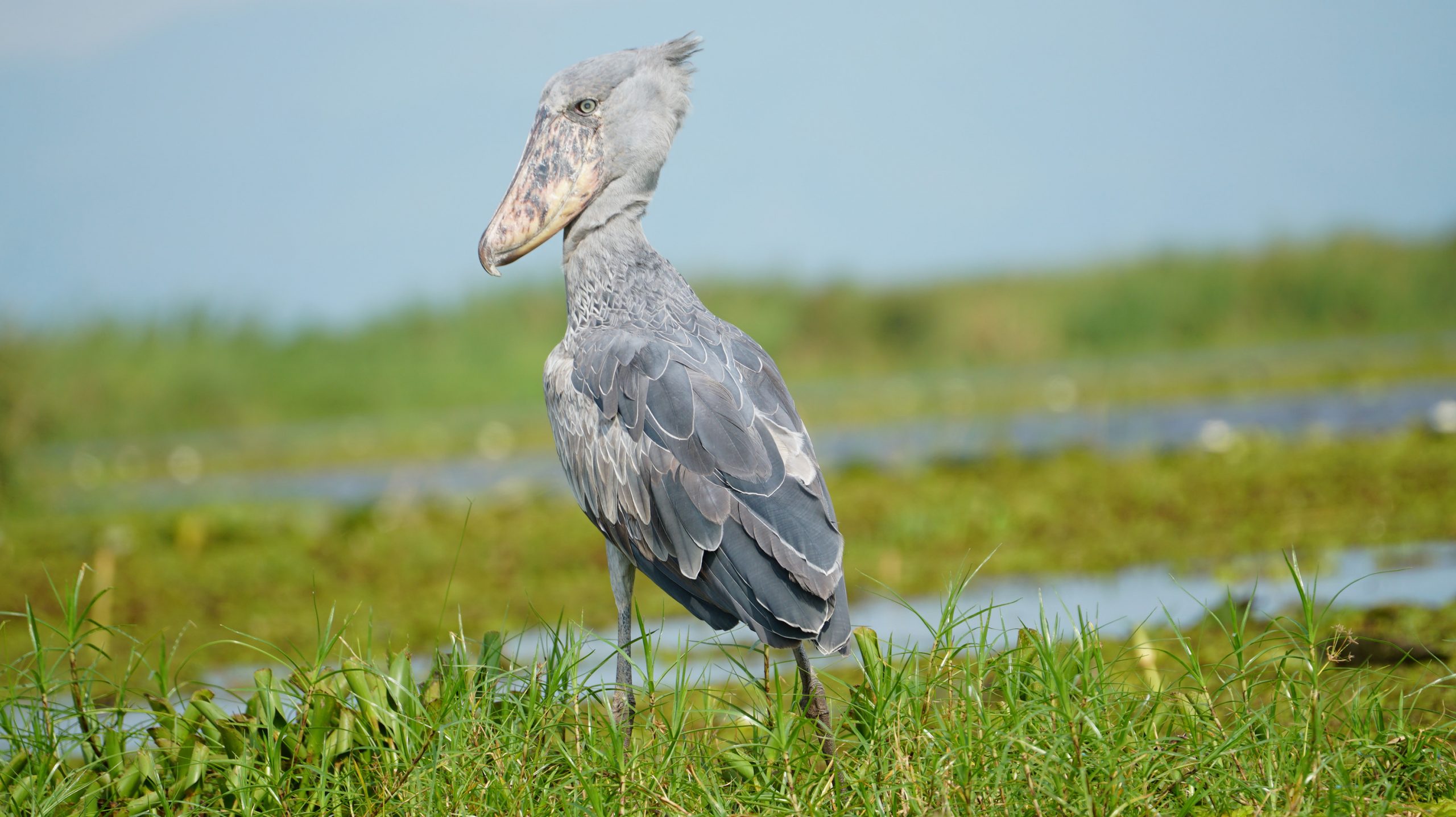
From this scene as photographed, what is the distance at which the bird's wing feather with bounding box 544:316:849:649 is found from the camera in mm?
2818

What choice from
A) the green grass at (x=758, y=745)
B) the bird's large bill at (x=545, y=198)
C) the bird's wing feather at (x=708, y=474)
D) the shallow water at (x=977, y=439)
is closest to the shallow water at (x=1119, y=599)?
the green grass at (x=758, y=745)

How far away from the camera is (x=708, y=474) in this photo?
2.92 m

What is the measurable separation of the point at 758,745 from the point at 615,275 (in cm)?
132

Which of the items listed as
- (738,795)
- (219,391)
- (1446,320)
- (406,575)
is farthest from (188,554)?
(1446,320)

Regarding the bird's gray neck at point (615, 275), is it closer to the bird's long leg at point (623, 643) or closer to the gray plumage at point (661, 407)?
the gray plumage at point (661, 407)

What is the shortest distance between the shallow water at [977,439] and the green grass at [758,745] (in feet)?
20.2

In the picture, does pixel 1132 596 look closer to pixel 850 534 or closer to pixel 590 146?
pixel 850 534

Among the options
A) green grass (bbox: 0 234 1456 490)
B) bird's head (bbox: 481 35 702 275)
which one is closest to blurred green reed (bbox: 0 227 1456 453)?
green grass (bbox: 0 234 1456 490)

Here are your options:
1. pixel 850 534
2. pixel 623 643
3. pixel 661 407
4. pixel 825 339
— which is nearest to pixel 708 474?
pixel 661 407

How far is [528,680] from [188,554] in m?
5.59

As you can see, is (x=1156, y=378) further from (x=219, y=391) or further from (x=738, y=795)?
(x=738, y=795)

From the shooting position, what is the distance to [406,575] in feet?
22.9

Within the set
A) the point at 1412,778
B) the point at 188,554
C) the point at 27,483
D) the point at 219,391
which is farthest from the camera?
the point at 219,391

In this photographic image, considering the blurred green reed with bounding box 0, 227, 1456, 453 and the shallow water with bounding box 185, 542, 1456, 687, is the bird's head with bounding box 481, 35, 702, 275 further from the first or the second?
the blurred green reed with bounding box 0, 227, 1456, 453
